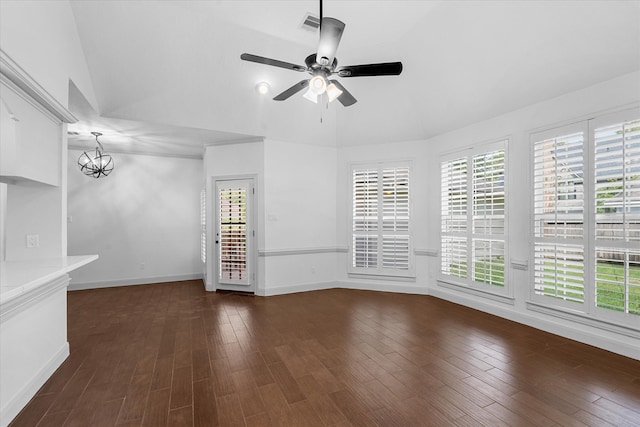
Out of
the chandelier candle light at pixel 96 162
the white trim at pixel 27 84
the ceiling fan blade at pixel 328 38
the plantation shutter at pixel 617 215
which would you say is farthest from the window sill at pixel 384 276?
the chandelier candle light at pixel 96 162

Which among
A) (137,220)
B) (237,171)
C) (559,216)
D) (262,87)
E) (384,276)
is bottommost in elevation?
(384,276)

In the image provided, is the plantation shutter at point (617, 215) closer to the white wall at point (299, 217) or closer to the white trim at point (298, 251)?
the white trim at point (298, 251)

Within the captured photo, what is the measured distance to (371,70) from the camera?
106 inches

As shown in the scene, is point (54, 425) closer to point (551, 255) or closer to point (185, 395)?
point (185, 395)

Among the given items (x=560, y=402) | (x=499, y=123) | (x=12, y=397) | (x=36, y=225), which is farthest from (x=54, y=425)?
(x=499, y=123)

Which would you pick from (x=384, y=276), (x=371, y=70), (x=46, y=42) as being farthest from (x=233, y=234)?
(x=371, y=70)

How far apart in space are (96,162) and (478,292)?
732 cm

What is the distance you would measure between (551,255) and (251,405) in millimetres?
3622

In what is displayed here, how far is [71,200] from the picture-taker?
553 cm

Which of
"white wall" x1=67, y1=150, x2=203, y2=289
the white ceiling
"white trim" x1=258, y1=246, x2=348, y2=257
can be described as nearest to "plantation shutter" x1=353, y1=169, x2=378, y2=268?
"white trim" x1=258, y1=246, x2=348, y2=257

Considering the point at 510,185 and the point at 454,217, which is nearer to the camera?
the point at 510,185

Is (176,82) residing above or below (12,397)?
above

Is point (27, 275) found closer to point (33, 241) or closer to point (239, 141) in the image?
point (33, 241)

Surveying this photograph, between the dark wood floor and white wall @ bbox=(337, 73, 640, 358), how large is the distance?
21 cm
